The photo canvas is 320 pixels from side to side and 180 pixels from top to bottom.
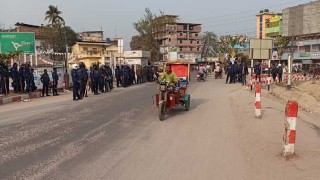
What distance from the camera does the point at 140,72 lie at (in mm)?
38594

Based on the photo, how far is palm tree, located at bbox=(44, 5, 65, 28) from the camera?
228 feet

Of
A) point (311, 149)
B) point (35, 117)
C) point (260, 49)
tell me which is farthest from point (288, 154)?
point (260, 49)

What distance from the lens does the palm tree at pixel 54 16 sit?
69.4 m

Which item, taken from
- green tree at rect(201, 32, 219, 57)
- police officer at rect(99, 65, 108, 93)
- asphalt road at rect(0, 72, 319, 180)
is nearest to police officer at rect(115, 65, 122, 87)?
police officer at rect(99, 65, 108, 93)

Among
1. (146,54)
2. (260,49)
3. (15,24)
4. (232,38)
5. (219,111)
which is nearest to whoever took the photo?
(219,111)

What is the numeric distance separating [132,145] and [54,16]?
213ft

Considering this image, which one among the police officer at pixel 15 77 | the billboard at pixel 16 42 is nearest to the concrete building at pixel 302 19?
the billboard at pixel 16 42

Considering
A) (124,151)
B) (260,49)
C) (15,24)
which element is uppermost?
(15,24)

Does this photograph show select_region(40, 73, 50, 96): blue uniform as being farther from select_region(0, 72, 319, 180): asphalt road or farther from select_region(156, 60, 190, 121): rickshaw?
select_region(156, 60, 190, 121): rickshaw

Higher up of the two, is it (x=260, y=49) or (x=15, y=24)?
(x=15, y=24)

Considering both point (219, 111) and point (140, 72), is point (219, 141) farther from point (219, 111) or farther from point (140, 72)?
point (140, 72)

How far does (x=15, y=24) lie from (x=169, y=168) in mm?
67913

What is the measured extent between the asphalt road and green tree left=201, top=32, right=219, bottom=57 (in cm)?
10599

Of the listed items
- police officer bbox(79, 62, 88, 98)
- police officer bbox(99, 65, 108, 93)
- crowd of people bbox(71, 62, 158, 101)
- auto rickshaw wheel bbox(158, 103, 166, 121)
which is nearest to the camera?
auto rickshaw wheel bbox(158, 103, 166, 121)
